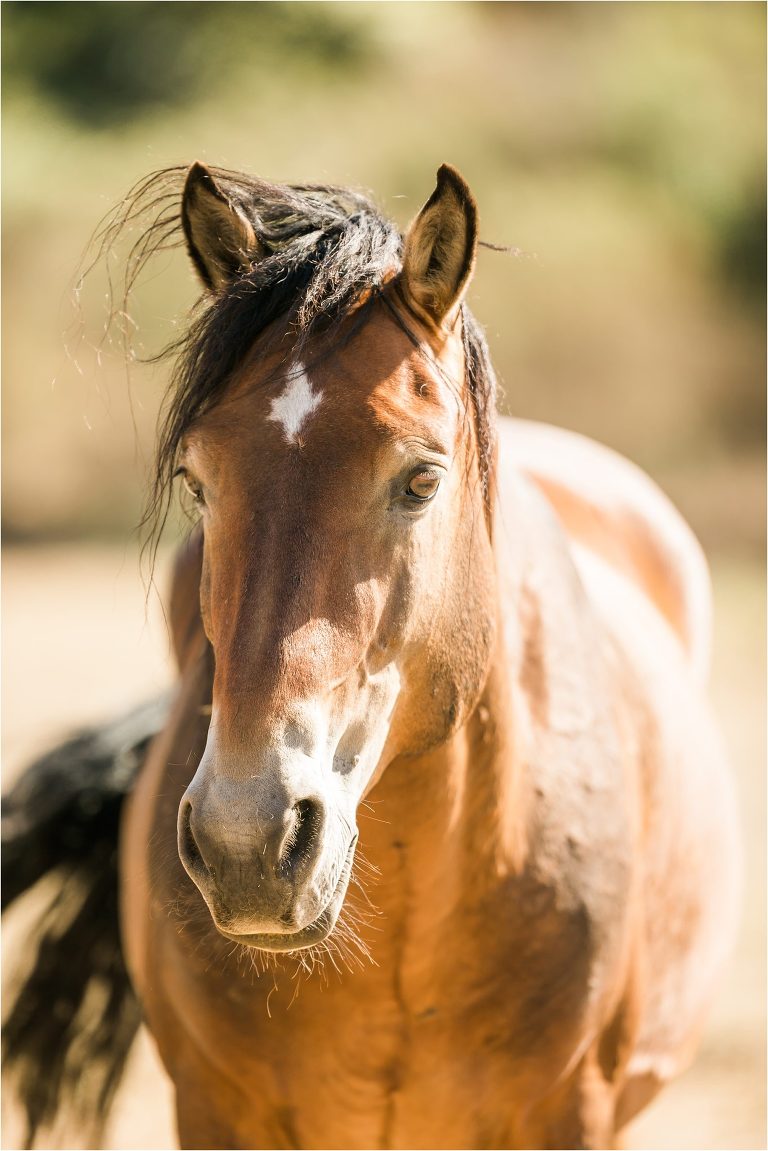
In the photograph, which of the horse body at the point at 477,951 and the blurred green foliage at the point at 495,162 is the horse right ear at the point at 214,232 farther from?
the blurred green foliage at the point at 495,162

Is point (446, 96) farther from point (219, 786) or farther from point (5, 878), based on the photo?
point (219, 786)

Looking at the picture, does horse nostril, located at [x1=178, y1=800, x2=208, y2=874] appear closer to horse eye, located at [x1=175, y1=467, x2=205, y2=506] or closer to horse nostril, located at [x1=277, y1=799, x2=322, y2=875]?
horse nostril, located at [x1=277, y1=799, x2=322, y2=875]

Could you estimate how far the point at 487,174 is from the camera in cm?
1639

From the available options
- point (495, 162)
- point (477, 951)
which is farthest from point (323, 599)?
point (495, 162)

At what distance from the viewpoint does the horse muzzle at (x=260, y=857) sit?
1.39 meters

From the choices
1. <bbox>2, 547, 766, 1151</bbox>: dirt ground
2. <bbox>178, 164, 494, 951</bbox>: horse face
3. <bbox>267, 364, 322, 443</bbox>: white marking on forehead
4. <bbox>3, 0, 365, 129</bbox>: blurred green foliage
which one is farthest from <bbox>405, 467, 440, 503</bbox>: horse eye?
<bbox>3, 0, 365, 129</bbox>: blurred green foliage

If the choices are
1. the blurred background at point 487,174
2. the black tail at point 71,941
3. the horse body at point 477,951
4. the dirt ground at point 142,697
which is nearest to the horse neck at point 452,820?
the horse body at point 477,951

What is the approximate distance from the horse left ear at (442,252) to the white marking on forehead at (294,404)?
0.88 feet

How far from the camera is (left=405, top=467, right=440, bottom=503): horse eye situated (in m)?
1.63

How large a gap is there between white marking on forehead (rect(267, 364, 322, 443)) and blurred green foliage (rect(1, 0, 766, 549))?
41.6 ft

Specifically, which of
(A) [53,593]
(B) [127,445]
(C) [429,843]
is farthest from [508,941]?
(B) [127,445]

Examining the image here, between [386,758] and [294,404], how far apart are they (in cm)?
56

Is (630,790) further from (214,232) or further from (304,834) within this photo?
(214,232)

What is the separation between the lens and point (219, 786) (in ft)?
4.61
